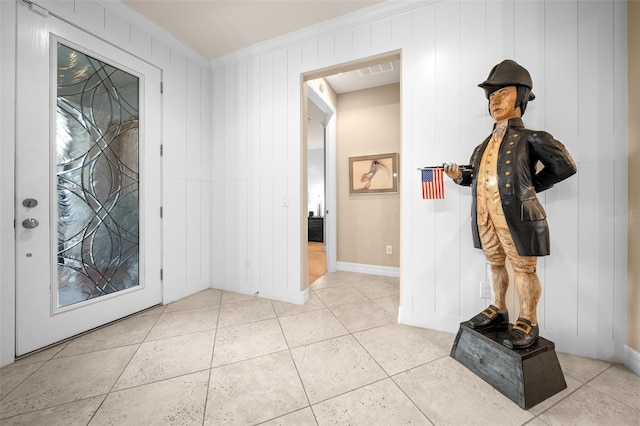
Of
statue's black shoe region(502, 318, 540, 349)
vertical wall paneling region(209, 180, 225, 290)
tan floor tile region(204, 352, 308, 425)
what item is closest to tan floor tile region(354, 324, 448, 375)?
statue's black shoe region(502, 318, 540, 349)

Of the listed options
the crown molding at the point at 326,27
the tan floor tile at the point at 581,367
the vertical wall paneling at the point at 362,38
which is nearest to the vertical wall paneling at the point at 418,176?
→ the crown molding at the point at 326,27

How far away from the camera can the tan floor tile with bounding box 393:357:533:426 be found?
1.08 meters

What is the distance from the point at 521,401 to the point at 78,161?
3.07 m

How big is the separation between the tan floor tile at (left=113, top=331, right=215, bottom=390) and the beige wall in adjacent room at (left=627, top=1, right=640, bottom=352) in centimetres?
250

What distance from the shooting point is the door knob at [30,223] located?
152 centimetres

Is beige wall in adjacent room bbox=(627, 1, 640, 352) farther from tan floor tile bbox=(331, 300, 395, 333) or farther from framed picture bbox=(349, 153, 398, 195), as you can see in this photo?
framed picture bbox=(349, 153, 398, 195)

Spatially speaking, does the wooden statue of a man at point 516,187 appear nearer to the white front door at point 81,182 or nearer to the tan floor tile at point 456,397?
the tan floor tile at point 456,397

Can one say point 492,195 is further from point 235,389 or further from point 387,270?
point 387,270

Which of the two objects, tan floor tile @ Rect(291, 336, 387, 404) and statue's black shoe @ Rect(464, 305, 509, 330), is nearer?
tan floor tile @ Rect(291, 336, 387, 404)

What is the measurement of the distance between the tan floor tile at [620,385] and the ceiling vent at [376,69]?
325cm

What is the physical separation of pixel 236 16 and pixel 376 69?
173 cm

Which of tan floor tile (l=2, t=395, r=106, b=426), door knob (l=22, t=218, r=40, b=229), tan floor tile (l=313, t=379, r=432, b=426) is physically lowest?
tan floor tile (l=2, t=395, r=106, b=426)

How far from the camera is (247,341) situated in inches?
67.8

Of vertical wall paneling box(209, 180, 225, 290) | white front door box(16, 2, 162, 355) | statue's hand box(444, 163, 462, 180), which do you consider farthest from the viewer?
vertical wall paneling box(209, 180, 225, 290)
